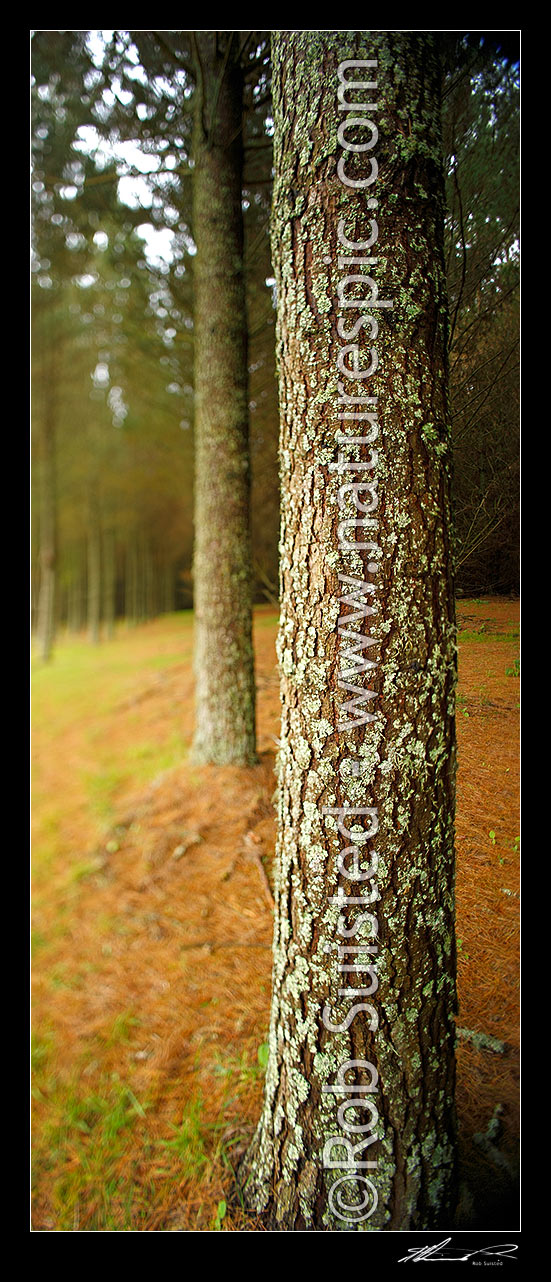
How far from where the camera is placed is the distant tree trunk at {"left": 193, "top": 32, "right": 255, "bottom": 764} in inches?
87.2

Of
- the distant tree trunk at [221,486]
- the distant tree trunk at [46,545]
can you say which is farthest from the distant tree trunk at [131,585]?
the distant tree trunk at [221,486]

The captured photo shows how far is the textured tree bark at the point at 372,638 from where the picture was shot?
3.19 feet

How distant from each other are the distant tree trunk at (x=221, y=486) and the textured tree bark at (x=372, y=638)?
47.1 inches

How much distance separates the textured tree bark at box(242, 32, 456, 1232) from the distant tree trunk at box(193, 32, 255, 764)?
3.93 feet

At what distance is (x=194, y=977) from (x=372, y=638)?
1.56 metres

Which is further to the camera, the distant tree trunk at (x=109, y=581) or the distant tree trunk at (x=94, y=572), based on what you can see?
the distant tree trunk at (x=109, y=581)

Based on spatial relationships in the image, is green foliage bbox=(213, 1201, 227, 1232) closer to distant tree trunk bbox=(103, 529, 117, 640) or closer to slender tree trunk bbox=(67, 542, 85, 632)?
distant tree trunk bbox=(103, 529, 117, 640)

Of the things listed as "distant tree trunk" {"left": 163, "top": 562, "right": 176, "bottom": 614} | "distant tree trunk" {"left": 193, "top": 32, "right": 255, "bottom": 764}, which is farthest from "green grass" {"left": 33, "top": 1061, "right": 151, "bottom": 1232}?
"distant tree trunk" {"left": 163, "top": 562, "right": 176, "bottom": 614}

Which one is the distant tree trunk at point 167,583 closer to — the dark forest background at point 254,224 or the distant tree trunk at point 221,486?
the dark forest background at point 254,224

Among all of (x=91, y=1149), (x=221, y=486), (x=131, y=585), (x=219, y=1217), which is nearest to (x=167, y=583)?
(x=131, y=585)

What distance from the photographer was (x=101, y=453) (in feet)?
32.1

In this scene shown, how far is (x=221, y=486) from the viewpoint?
7.98 ft

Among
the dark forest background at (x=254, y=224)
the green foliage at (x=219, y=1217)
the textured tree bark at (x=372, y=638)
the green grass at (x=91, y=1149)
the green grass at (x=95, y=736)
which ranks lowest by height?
the green grass at (x=91, y=1149)
